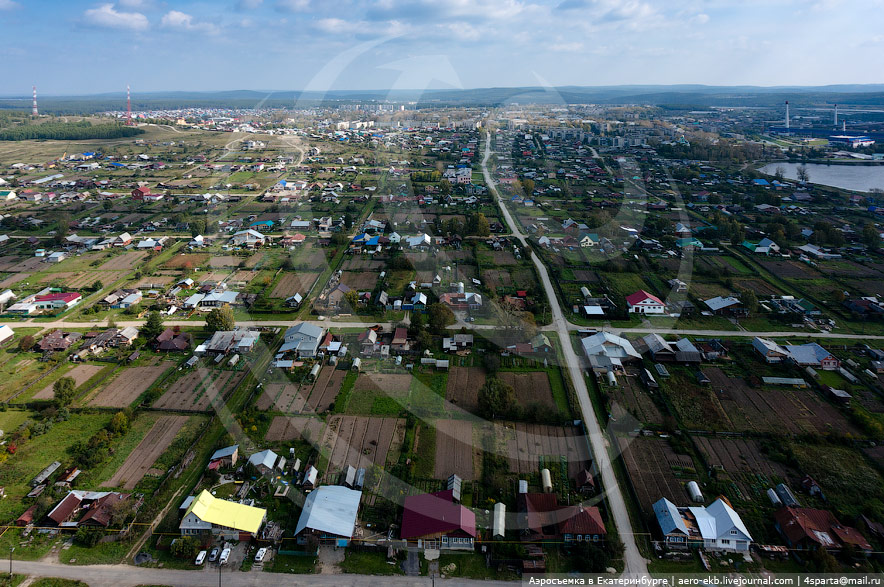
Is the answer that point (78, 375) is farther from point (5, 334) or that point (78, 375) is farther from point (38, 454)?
point (5, 334)

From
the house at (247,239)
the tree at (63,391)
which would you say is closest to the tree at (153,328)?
the tree at (63,391)

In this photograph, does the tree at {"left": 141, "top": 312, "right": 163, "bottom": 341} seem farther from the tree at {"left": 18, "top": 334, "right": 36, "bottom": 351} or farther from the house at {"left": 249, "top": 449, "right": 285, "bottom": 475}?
the house at {"left": 249, "top": 449, "right": 285, "bottom": 475}

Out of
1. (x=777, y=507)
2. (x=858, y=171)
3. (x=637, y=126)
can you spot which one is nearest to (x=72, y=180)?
(x=777, y=507)

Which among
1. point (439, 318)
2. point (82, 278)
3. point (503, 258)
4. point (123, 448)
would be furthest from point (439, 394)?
point (82, 278)

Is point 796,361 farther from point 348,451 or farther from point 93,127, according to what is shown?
point 93,127

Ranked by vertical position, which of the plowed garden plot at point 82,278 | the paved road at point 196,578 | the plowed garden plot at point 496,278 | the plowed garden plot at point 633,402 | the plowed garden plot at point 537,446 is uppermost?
the plowed garden plot at point 82,278

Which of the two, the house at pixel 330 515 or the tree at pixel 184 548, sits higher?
the house at pixel 330 515

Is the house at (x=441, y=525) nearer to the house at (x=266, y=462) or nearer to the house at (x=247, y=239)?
the house at (x=266, y=462)

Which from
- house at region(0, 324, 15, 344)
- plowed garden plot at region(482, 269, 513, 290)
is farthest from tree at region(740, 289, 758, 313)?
house at region(0, 324, 15, 344)

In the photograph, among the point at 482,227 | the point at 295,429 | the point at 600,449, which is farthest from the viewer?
the point at 482,227
